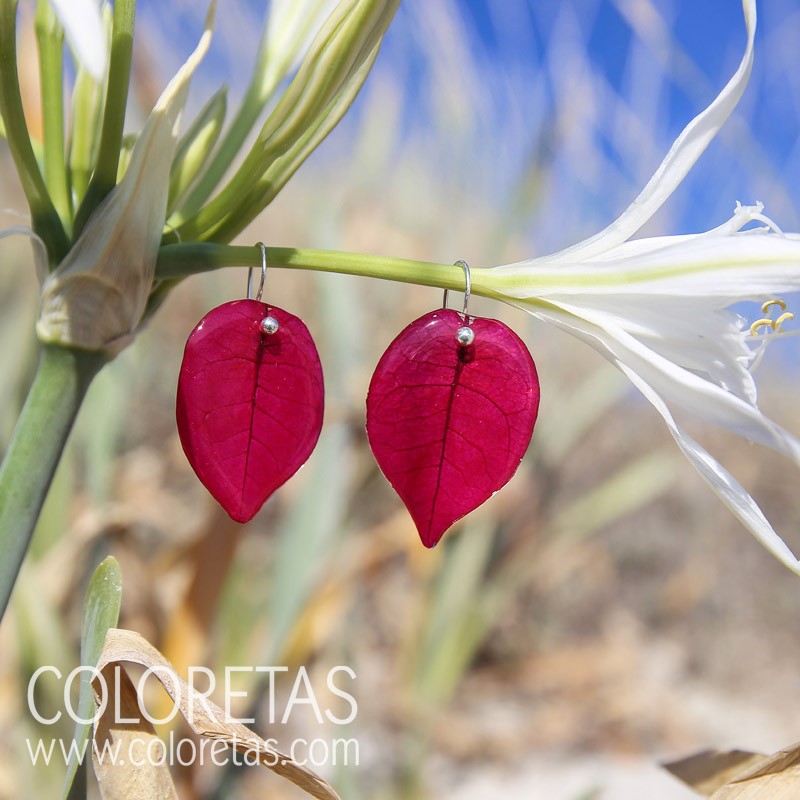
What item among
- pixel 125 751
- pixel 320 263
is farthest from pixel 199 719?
pixel 320 263

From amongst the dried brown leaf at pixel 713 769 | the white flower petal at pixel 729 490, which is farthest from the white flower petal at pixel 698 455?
the dried brown leaf at pixel 713 769

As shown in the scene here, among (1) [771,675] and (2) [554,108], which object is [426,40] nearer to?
(2) [554,108]

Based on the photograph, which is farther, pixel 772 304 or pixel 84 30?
pixel 772 304

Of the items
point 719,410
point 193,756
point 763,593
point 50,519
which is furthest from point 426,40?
point 763,593

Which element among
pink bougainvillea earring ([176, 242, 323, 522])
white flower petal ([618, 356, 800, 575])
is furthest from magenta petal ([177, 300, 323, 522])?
white flower petal ([618, 356, 800, 575])

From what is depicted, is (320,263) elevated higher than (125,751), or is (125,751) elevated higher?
(320,263)

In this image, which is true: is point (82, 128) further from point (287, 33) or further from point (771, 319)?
point (771, 319)

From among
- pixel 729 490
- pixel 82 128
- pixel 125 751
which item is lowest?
pixel 125 751
